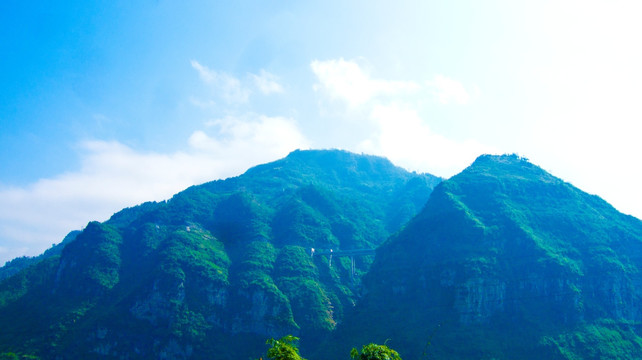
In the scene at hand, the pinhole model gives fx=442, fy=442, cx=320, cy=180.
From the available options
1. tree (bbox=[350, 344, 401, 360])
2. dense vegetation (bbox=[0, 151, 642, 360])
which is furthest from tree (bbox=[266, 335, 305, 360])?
dense vegetation (bbox=[0, 151, 642, 360])

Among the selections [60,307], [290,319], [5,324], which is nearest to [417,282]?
[290,319]

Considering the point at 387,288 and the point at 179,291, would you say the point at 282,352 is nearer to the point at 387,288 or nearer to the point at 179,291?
the point at 387,288

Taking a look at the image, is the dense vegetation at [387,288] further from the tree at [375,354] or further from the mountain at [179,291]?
the tree at [375,354]

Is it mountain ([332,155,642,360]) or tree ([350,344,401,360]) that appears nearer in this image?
tree ([350,344,401,360])

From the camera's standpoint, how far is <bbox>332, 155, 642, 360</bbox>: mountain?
109 meters

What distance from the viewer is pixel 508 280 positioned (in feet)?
410

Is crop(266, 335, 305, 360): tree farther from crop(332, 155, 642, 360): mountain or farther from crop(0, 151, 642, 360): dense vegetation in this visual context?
crop(0, 151, 642, 360): dense vegetation

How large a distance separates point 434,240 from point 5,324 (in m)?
140

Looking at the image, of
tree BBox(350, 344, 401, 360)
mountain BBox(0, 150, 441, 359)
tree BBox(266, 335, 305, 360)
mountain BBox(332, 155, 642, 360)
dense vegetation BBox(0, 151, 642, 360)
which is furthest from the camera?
mountain BBox(0, 150, 441, 359)

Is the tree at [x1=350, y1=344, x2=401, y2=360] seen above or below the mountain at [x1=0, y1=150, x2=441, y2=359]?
below

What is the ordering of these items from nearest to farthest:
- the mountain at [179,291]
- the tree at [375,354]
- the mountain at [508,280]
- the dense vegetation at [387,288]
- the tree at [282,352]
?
the tree at [282,352]
the tree at [375,354]
the mountain at [508,280]
the dense vegetation at [387,288]
the mountain at [179,291]

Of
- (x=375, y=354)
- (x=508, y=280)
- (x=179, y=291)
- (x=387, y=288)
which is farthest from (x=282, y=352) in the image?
(x=179, y=291)

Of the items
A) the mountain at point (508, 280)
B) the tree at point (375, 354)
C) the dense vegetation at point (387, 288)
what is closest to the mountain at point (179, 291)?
the dense vegetation at point (387, 288)

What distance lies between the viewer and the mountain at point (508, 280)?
109m
